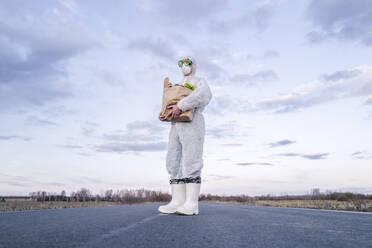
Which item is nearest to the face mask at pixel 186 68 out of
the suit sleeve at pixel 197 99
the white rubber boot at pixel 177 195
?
the suit sleeve at pixel 197 99

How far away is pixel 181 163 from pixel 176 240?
378cm

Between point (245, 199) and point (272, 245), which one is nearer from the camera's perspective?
point (272, 245)

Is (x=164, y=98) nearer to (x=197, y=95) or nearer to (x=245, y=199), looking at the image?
(x=197, y=95)

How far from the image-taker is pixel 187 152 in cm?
561

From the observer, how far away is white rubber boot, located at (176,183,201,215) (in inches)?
200

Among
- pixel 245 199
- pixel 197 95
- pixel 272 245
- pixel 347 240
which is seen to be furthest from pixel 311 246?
pixel 245 199

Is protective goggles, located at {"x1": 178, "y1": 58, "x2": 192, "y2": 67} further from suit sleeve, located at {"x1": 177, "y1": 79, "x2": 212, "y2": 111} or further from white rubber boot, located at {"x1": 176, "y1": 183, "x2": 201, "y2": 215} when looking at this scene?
white rubber boot, located at {"x1": 176, "y1": 183, "x2": 201, "y2": 215}

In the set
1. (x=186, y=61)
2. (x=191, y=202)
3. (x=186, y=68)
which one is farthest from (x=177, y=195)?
(x=186, y=61)

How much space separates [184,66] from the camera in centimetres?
639

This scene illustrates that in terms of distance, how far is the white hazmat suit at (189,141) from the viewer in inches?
218

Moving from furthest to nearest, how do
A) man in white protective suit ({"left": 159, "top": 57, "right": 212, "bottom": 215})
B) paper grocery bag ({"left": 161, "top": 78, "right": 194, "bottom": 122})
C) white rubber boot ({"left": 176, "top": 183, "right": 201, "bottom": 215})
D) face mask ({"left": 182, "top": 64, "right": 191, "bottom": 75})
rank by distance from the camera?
1. face mask ({"left": 182, "top": 64, "right": 191, "bottom": 75})
2. paper grocery bag ({"left": 161, "top": 78, "right": 194, "bottom": 122})
3. man in white protective suit ({"left": 159, "top": 57, "right": 212, "bottom": 215})
4. white rubber boot ({"left": 176, "top": 183, "right": 201, "bottom": 215})

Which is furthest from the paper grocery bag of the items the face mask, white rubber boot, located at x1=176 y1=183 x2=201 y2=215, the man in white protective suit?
white rubber boot, located at x1=176 y1=183 x2=201 y2=215

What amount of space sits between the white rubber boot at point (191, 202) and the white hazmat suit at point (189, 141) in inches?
4.1

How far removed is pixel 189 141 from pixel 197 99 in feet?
2.53
